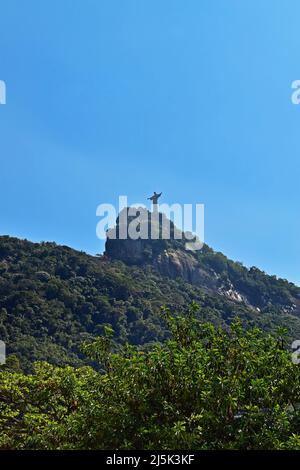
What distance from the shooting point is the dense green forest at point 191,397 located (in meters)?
7.57

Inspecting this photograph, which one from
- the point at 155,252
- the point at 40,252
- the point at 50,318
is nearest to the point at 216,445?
the point at 50,318

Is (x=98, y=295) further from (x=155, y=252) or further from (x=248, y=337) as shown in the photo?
(x=248, y=337)

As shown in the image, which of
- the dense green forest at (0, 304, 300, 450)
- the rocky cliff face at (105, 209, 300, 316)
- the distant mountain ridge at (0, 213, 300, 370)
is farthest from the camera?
the rocky cliff face at (105, 209, 300, 316)

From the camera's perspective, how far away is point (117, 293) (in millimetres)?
83188

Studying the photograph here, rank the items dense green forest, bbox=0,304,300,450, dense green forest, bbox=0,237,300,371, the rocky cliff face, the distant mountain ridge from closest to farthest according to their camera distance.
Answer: dense green forest, bbox=0,304,300,450, dense green forest, bbox=0,237,300,371, the distant mountain ridge, the rocky cliff face

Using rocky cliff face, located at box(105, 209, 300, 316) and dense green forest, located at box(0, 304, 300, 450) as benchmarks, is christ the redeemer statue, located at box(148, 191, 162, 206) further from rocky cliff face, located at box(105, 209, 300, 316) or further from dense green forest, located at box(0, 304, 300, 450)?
dense green forest, located at box(0, 304, 300, 450)

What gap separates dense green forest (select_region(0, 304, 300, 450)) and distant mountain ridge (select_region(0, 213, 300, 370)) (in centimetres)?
4230

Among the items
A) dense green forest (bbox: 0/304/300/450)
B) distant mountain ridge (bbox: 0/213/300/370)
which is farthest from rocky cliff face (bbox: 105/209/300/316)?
dense green forest (bbox: 0/304/300/450)

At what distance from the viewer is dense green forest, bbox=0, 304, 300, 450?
7.57 meters

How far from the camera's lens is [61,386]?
10.4 meters

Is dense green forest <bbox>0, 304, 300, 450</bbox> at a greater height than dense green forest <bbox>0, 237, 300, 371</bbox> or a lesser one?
lesser

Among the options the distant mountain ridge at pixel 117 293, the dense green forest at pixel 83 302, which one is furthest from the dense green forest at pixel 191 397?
the distant mountain ridge at pixel 117 293

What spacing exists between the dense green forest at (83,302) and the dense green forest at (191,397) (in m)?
41.6

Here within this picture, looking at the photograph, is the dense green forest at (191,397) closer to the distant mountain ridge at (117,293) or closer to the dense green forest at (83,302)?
the dense green forest at (83,302)
